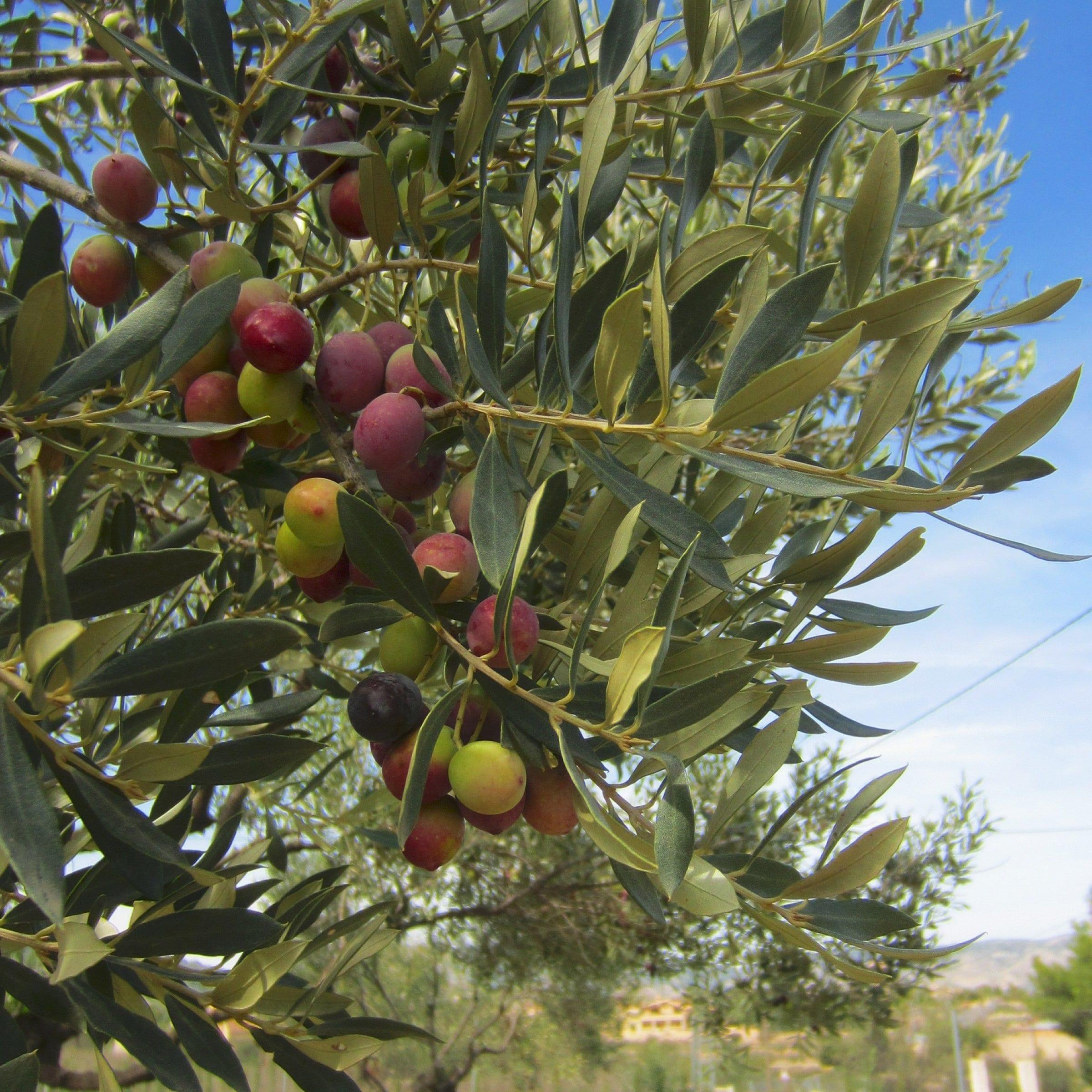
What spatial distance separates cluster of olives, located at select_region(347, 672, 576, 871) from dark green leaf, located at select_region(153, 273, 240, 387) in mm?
342

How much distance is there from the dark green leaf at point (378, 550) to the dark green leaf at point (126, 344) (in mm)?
236

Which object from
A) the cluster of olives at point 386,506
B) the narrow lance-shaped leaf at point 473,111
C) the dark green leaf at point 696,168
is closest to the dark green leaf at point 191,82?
the cluster of olives at point 386,506

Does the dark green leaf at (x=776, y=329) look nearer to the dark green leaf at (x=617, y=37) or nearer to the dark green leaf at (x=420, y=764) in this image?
the dark green leaf at (x=420, y=764)

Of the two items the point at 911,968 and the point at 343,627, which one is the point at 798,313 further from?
the point at 911,968

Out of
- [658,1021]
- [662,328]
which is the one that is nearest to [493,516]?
[662,328]

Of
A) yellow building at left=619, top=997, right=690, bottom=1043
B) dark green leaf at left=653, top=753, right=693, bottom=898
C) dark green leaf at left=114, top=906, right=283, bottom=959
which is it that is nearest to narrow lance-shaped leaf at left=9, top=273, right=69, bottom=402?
dark green leaf at left=114, top=906, right=283, bottom=959

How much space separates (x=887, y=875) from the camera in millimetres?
4930

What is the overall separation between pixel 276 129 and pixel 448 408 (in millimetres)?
459

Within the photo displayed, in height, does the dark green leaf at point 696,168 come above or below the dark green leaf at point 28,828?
above

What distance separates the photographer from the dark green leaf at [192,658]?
656 millimetres

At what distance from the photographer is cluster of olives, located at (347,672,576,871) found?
0.83 meters

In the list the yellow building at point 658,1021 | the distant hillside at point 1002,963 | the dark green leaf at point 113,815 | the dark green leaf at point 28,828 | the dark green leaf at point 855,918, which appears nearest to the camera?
the dark green leaf at point 28,828

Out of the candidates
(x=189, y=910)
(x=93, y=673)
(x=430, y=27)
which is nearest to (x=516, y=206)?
(x=430, y=27)

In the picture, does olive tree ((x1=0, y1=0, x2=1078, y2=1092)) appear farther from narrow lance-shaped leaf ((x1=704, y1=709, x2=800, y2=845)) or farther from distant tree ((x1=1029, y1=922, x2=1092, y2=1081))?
distant tree ((x1=1029, y1=922, x2=1092, y2=1081))
